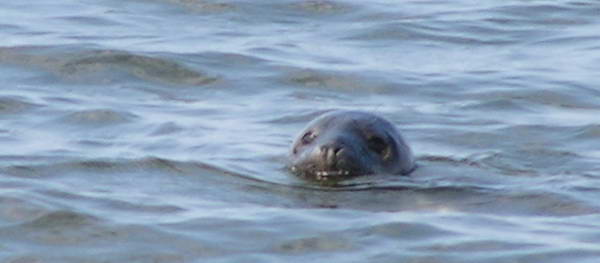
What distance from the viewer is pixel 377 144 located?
10586 millimetres

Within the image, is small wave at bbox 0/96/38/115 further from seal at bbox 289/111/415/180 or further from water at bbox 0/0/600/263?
seal at bbox 289/111/415/180

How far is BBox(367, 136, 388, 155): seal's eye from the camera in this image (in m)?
10.6

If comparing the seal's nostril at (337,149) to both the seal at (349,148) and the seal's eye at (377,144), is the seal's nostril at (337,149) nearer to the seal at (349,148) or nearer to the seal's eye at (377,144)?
the seal at (349,148)

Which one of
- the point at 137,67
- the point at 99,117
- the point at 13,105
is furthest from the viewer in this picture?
the point at 137,67

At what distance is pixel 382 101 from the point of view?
1296 centimetres

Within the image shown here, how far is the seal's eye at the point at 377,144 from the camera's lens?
1056cm

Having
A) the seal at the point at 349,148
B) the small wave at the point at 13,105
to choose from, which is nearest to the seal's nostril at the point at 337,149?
the seal at the point at 349,148

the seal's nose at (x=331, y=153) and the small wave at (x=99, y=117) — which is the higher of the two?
the seal's nose at (x=331, y=153)

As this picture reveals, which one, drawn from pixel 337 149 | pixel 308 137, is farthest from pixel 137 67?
pixel 337 149

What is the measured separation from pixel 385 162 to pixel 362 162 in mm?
185

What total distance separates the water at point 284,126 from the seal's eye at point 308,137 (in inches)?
8.1

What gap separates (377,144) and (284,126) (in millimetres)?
1596

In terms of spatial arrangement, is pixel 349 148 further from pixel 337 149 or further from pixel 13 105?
pixel 13 105

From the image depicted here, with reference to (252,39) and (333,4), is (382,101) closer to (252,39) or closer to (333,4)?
(252,39)
